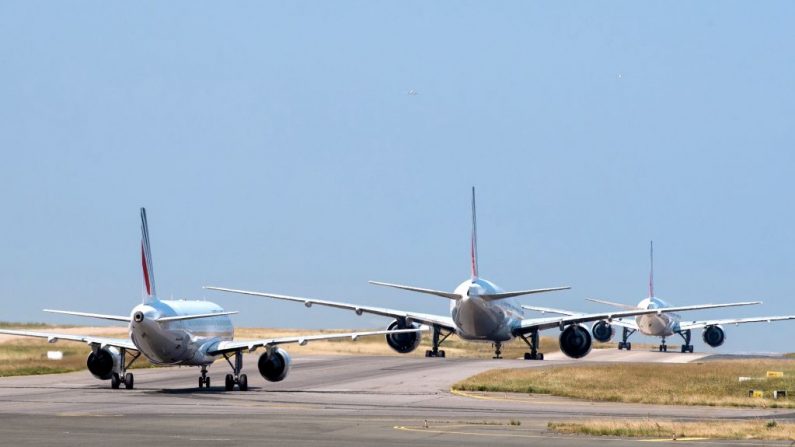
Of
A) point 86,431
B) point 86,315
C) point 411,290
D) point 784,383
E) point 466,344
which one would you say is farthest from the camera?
point 466,344

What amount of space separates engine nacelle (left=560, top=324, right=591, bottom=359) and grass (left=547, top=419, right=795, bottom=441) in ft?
147

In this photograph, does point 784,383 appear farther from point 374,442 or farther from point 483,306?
point 374,442

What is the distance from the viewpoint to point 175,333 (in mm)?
55219

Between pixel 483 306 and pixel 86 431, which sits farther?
pixel 483 306

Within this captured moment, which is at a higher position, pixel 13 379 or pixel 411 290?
pixel 411 290

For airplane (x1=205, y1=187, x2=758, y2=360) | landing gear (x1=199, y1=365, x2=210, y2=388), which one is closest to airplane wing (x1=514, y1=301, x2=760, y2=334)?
airplane (x1=205, y1=187, x2=758, y2=360)

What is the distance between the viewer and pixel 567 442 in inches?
1247

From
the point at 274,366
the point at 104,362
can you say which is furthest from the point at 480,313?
the point at 104,362

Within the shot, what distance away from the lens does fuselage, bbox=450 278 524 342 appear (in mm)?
81375

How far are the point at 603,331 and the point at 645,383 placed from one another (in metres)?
58.9

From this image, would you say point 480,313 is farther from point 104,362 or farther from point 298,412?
point 298,412

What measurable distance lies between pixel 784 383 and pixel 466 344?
2401 inches

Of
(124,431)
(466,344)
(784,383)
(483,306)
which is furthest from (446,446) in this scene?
(466,344)

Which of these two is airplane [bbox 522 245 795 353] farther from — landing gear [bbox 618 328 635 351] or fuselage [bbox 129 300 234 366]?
fuselage [bbox 129 300 234 366]
